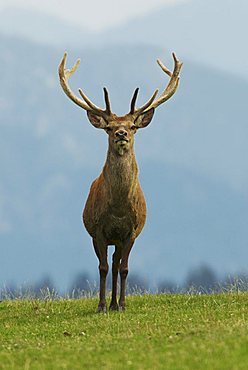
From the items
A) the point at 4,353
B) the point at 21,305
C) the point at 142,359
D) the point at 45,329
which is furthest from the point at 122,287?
the point at 142,359

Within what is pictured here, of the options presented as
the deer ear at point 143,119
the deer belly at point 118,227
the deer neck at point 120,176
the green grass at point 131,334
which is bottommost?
the green grass at point 131,334

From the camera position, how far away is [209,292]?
16.9 meters

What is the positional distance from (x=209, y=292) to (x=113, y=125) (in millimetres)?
4753

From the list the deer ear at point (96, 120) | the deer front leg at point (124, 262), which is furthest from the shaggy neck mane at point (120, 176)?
the deer front leg at point (124, 262)

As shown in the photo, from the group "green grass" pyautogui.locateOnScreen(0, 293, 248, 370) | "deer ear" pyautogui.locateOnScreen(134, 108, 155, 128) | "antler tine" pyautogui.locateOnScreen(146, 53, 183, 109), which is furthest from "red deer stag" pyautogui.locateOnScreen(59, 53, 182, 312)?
"green grass" pyautogui.locateOnScreen(0, 293, 248, 370)

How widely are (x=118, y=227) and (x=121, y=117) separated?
1691 mm

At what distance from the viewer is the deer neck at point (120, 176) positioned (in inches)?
531

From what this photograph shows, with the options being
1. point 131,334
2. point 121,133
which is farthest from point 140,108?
point 131,334

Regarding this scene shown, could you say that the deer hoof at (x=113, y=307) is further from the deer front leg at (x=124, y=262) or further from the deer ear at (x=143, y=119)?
the deer ear at (x=143, y=119)

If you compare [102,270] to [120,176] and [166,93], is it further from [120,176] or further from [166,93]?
[166,93]

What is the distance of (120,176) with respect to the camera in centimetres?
1356

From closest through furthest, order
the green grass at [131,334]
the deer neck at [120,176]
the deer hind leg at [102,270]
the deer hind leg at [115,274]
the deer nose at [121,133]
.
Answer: the green grass at [131,334], the deer nose at [121,133], the deer neck at [120,176], the deer hind leg at [102,270], the deer hind leg at [115,274]

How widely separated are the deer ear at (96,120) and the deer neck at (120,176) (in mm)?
558

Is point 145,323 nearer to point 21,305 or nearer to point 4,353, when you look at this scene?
point 4,353
